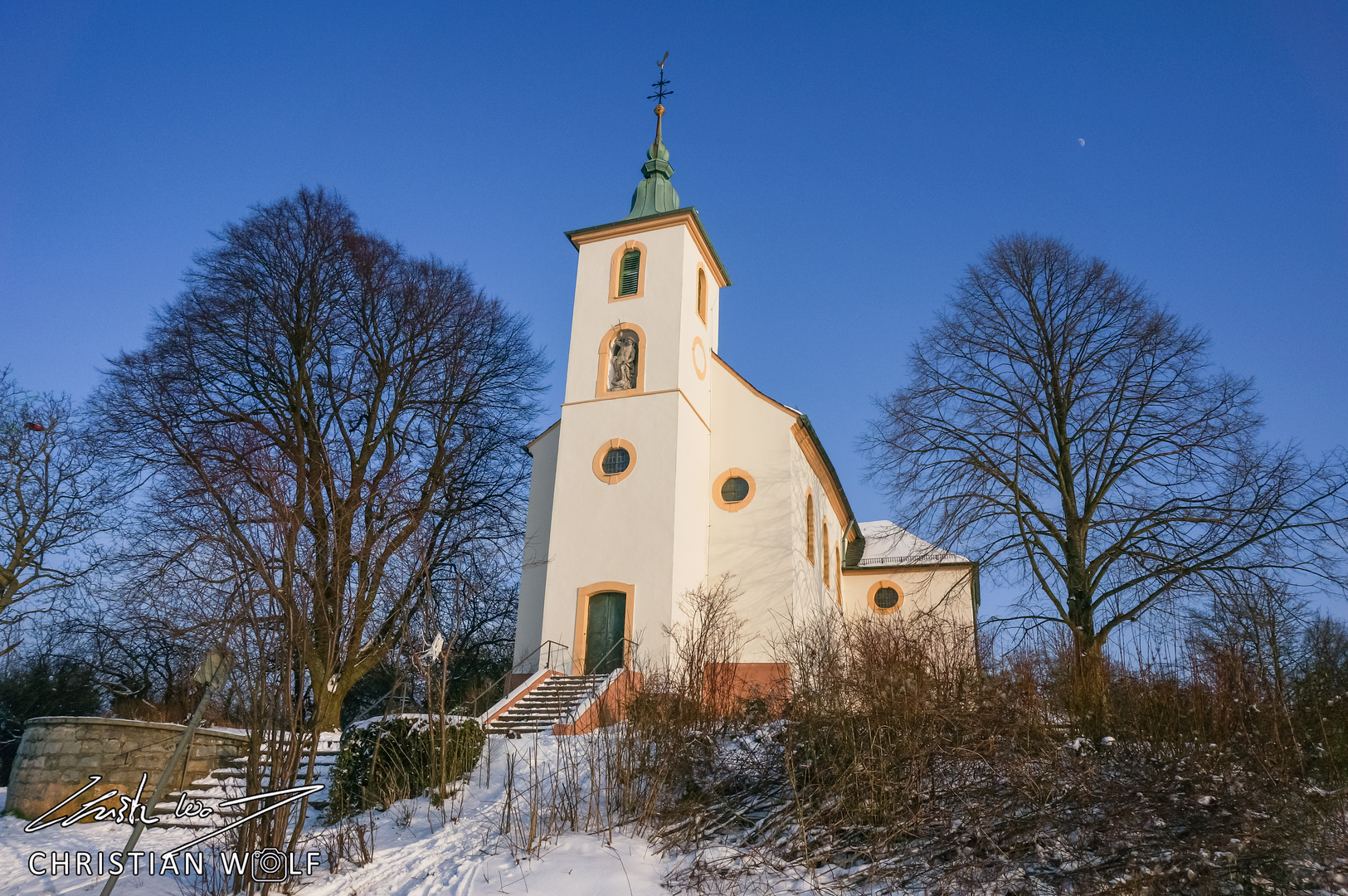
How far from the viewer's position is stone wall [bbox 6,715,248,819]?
1136cm

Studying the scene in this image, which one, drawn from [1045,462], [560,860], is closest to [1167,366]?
[1045,462]

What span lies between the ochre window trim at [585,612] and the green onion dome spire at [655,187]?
9714mm

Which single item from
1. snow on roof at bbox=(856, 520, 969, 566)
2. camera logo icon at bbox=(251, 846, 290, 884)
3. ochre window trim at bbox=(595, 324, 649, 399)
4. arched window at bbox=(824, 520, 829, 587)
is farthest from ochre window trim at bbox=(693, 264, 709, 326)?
camera logo icon at bbox=(251, 846, 290, 884)

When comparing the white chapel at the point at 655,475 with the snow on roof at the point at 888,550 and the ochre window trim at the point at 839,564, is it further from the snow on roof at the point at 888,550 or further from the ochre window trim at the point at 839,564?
the snow on roof at the point at 888,550

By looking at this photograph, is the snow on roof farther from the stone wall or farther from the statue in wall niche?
the stone wall

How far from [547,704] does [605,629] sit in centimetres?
322

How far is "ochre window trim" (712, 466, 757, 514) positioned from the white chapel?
0.10 ft

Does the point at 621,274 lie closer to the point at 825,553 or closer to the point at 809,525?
the point at 809,525

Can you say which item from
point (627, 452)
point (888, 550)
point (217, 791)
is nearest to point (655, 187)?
point (627, 452)

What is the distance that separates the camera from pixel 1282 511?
1248cm

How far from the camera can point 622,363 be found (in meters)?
21.7

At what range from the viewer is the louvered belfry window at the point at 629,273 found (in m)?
22.7

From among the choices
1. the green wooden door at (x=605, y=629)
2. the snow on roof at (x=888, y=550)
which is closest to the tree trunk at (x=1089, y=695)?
the green wooden door at (x=605, y=629)

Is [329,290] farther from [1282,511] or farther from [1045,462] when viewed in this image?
[1282,511]
